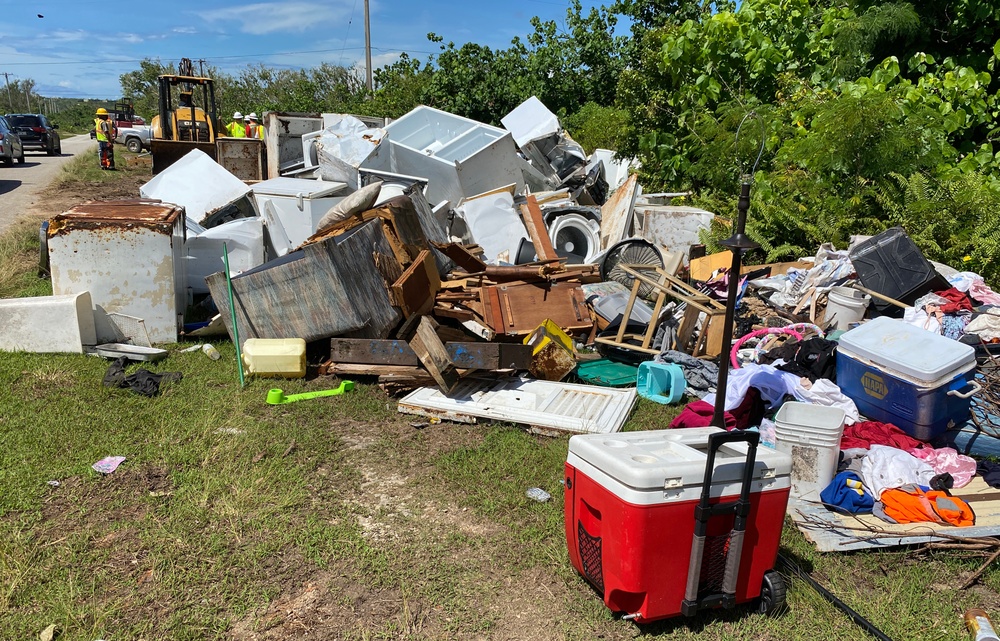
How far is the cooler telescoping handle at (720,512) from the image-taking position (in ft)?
8.20

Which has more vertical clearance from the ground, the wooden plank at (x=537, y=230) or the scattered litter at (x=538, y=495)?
the wooden plank at (x=537, y=230)

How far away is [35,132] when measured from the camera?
86.8 feet

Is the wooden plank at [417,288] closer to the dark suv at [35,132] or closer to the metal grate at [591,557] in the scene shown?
the metal grate at [591,557]

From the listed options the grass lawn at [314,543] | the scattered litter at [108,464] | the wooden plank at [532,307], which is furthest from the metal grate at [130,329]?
the wooden plank at [532,307]

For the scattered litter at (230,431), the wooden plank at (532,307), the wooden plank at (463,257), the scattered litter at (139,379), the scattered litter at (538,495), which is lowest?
the scattered litter at (538,495)

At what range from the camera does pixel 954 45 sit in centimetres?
880

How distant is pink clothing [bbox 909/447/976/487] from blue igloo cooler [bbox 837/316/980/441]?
7.8 inches

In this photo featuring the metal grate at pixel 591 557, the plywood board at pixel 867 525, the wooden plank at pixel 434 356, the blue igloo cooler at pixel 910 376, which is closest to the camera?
the metal grate at pixel 591 557

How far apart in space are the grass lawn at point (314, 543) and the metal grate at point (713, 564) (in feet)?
0.65

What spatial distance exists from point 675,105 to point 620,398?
736 cm

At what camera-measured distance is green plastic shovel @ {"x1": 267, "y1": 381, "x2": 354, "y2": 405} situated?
5.00 metres

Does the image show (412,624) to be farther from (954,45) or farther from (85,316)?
(954,45)

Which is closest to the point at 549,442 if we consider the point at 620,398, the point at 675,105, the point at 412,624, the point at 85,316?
the point at 620,398

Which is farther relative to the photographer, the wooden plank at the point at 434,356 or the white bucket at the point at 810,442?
the wooden plank at the point at 434,356
